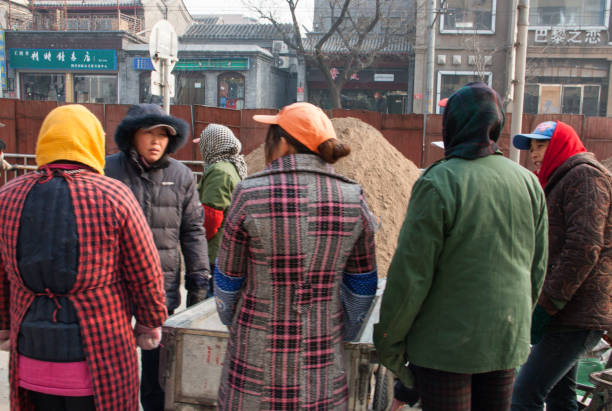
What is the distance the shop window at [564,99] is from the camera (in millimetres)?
23016

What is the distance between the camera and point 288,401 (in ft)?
5.85

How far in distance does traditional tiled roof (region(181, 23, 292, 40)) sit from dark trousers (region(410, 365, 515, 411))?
28.1 m

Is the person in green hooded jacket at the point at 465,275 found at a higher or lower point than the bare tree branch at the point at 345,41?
lower

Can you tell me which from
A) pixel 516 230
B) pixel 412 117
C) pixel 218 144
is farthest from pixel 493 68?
pixel 516 230

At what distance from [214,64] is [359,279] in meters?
25.6

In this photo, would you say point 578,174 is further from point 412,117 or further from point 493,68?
point 493,68

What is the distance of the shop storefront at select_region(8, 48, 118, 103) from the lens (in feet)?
85.3

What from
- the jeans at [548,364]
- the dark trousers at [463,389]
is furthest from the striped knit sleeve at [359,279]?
the jeans at [548,364]

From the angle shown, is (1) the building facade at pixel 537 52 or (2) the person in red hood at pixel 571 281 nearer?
(2) the person in red hood at pixel 571 281

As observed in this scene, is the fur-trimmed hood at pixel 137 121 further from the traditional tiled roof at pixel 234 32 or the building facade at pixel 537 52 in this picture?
the traditional tiled roof at pixel 234 32

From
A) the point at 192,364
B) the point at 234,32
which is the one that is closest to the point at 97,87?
the point at 234,32

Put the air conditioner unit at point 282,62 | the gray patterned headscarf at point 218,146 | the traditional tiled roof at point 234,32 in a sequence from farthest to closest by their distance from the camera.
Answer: the traditional tiled roof at point 234,32, the air conditioner unit at point 282,62, the gray patterned headscarf at point 218,146

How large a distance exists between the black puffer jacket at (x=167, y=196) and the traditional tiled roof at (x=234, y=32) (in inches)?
1052

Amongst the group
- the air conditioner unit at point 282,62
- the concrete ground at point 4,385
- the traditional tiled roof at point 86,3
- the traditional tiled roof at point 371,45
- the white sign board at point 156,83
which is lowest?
the concrete ground at point 4,385
